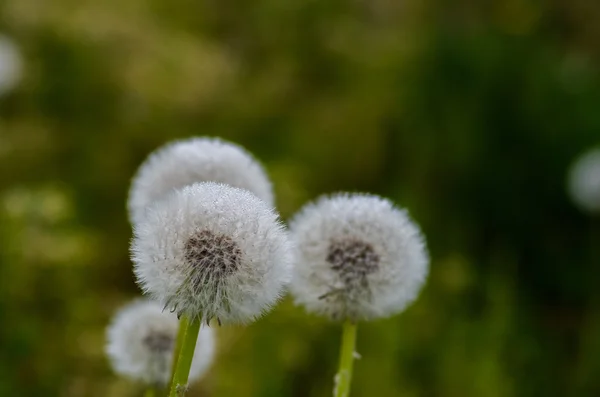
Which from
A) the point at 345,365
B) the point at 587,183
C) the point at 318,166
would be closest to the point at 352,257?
the point at 345,365

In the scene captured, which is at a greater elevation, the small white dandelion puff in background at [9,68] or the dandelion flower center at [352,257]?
the small white dandelion puff in background at [9,68]

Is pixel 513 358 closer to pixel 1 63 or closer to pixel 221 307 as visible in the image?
pixel 221 307

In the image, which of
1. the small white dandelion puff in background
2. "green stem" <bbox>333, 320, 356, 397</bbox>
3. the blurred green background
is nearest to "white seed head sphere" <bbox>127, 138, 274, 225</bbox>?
"green stem" <bbox>333, 320, 356, 397</bbox>

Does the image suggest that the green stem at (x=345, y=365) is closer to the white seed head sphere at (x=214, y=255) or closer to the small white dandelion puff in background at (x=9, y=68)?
the white seed head sphere at (x=214, y=255)

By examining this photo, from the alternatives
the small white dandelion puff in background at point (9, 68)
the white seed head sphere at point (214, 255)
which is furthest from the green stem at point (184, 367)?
the small white dandelion puff in background at point (9, 68)

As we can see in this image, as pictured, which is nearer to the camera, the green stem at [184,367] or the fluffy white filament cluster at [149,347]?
the green stem at [184,367]

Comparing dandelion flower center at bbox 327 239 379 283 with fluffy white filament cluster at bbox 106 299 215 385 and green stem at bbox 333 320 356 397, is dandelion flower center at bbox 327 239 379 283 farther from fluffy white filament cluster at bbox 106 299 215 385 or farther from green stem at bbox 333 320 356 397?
fluffy white filament cluster at bbox 106 299 215 385
